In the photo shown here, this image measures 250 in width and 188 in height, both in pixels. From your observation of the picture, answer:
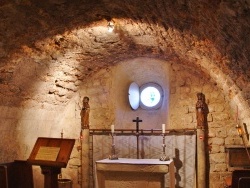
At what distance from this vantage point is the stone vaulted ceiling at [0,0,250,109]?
324 cm

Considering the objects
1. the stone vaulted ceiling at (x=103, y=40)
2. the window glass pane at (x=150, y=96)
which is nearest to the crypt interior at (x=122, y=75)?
the stone vaulted ceiling at (x=103, y=40)

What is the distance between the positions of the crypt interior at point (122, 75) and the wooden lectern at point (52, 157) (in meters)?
1.15

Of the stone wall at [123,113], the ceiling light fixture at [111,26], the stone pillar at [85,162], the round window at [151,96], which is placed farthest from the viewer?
the round window at [151,96]

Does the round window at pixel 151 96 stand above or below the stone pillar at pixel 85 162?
above

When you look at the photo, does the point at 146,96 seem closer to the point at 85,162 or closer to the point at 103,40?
the point at 85,162

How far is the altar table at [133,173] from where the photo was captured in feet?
17.3

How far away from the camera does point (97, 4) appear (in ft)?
13.3

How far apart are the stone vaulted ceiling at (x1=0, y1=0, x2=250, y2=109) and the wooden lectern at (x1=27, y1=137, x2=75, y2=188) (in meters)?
1.23

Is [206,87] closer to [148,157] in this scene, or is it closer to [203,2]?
[148,157]

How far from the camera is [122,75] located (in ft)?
23.2

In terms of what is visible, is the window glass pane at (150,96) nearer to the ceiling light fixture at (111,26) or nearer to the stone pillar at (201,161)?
the stone pillar at (201,161)

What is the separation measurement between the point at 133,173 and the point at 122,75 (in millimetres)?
2289

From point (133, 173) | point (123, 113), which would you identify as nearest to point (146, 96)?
point (123, 113)

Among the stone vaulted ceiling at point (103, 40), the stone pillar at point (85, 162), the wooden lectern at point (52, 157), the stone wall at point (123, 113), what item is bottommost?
the stone pillar at point (85, 162)
